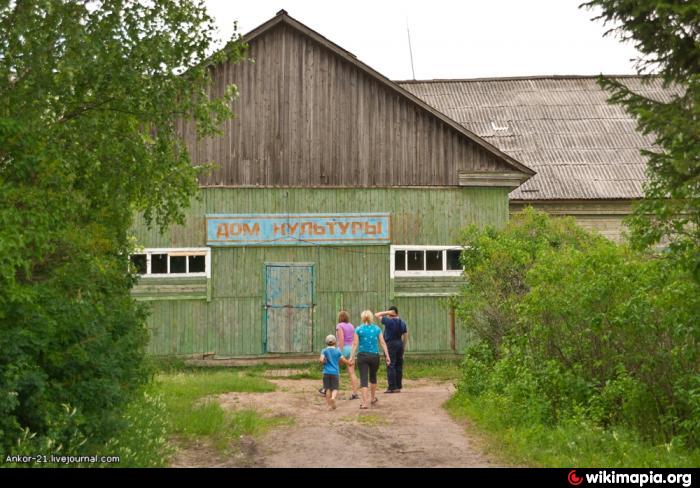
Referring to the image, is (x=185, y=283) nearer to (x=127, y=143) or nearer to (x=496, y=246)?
(x=496, y=246)

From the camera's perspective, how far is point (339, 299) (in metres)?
21.2

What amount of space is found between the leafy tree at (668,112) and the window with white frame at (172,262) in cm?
1276

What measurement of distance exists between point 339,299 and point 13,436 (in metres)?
12.7

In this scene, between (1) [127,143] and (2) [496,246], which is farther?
(2) [496,246]

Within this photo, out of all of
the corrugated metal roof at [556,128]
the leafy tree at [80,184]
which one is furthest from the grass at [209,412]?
the corrugated metal roof at [556,128]

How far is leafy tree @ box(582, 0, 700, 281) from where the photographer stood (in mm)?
8469

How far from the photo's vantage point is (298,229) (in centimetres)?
2109

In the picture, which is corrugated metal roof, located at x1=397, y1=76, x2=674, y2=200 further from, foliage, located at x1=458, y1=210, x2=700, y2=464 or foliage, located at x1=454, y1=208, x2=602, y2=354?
foliage, located at x1=458, y1=210, x2=700, y2=464

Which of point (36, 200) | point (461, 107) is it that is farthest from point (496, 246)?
point (461, 107)

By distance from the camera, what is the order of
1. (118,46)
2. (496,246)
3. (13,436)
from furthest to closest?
(496,246) → (118,46) → (13,436)

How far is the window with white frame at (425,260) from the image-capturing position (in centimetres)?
2141

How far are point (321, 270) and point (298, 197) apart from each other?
180 cm

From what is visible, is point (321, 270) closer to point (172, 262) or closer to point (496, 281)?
point (172, 262)
